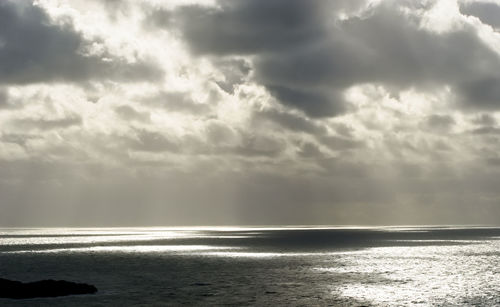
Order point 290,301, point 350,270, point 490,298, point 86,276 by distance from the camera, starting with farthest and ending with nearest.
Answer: point 350,270, point 86,276, point 490,298, point 290,301

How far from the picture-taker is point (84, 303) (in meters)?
58.1

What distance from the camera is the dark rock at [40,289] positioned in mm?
62256

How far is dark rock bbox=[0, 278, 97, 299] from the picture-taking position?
6226 centimetres

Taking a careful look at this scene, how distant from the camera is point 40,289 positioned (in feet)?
212

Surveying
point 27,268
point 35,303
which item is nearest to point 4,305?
point 35,303

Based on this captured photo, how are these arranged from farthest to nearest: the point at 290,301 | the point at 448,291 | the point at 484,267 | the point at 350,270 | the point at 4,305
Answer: the point at 484,267 < the point at 350,270 < the point at 448,291 < the point at 290,301 < the point at 4,305

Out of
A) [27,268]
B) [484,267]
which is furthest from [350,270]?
[27,268]

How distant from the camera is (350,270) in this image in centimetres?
10350

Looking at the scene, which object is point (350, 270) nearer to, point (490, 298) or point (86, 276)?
point (490, 298)

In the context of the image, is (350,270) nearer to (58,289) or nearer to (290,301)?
(290,301)

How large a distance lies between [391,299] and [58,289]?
4119 centimetres

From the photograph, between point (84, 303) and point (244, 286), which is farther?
point (244, 286)

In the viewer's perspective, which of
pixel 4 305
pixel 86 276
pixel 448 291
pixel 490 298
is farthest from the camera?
pixel 86 276

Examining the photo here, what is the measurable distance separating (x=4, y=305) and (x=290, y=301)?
1248 inches
